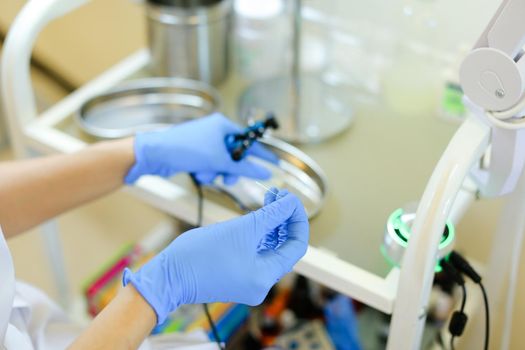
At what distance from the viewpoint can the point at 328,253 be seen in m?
1.01

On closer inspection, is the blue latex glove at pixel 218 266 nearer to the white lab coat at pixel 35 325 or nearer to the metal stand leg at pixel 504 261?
the white lab coat at pixel 35 325

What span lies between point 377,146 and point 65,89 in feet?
4.69

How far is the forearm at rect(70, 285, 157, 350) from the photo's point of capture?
2.67 ft

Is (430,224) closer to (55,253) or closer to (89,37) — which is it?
(55,253)

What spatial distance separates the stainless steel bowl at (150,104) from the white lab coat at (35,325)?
1.23 ft

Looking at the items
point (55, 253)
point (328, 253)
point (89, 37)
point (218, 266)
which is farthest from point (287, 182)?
point (89, 37)

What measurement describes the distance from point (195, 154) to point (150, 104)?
0.37 metres

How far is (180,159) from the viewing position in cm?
107

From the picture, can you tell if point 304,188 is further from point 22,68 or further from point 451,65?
point 22,68

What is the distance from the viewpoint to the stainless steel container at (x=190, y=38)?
1308 millimetres

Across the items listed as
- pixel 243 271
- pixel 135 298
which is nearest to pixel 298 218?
pixel 243 271

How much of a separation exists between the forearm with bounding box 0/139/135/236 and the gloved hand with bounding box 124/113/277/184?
3 cm

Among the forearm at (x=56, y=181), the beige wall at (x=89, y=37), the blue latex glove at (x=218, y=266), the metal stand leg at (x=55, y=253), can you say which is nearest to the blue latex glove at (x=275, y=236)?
the blue latex glove at (x=218, y=266)

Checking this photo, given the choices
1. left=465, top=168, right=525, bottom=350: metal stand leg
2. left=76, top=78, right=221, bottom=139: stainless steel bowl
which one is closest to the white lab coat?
left=76, top=78, right=221, bottom=139: stainless steel bowl
